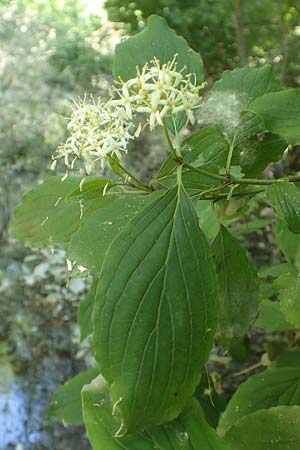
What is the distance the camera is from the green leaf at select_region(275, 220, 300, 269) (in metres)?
0.85

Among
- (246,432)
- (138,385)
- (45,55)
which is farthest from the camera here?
(45,55)

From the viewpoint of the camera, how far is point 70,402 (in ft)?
3.04

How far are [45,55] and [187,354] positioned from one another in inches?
87.4

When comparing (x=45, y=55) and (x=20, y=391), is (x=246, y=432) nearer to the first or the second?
(x=20, y=391)

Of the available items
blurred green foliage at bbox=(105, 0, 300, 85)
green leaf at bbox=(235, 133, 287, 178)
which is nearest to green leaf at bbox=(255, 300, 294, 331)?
green leaf at bbox=(235, 133, 287, 178)

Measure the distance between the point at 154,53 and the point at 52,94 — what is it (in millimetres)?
1851

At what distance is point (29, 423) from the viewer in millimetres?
1698

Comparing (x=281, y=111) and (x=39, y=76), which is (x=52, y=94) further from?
(x=281, y=111)

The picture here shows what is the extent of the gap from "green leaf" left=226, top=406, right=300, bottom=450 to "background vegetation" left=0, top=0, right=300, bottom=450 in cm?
119

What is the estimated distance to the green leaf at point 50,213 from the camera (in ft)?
2.00

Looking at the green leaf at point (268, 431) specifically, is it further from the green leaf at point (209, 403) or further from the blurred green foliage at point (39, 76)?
the blurred green foliage at point (39, 76)

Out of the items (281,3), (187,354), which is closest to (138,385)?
(187,354)

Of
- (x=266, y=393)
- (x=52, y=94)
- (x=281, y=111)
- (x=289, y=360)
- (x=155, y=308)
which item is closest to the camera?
(x=155, y=308)

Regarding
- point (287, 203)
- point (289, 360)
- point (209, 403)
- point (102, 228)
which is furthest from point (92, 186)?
point (289, 360)
